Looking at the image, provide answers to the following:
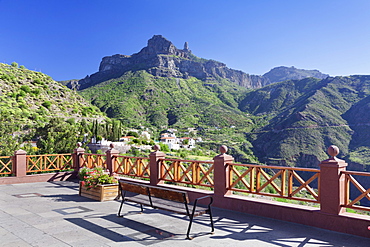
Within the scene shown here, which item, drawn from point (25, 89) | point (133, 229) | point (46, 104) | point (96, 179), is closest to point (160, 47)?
point (25, 89)

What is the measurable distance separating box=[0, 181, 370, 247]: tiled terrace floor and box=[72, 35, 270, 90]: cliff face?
108999 millimetres

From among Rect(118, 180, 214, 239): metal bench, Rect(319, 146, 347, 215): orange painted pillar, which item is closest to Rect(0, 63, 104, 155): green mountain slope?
Rect(118, 180, 214, 239): metal bench

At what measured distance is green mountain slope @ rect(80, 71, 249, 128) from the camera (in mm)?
86062

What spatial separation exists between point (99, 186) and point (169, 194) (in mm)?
2979

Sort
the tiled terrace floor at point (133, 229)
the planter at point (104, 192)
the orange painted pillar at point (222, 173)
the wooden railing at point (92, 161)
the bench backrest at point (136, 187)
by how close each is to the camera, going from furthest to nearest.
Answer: the wooden railing at point (92, 161)
the planter at point (104, 192)
the orange painted pillar at point (222, 173)
the bench backrest at point (136, 187)
the tiled terrace floor at point (133, 229)

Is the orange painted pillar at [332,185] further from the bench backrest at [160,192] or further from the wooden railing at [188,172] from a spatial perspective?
the wooden railing at [188,172]

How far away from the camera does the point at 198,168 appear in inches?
276

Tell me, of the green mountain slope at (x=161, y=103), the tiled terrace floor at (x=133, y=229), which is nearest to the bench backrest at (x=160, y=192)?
the tiled terrace floor at (x=133, y=229)

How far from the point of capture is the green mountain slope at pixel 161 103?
86.1 meters

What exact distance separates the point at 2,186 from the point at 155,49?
14298cm

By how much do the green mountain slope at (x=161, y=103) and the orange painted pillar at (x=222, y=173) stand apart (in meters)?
71.4

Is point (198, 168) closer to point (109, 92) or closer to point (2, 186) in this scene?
point (2, 186)

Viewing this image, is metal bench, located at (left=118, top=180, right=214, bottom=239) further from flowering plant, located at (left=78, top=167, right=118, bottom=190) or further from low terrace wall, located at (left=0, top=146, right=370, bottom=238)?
flowering plant, located at (left=78, top=167, right=118, bottom=190)

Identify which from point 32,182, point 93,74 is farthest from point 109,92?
point 32,182
